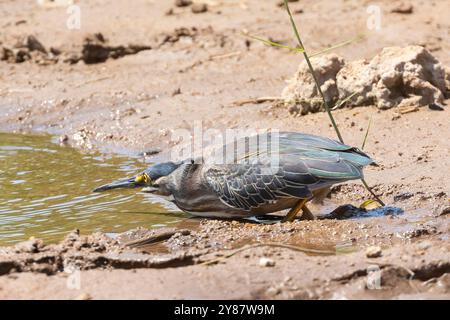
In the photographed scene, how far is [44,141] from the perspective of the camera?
412 inches

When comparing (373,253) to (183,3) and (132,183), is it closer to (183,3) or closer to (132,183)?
(132,183)

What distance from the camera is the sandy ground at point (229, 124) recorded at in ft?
17.3

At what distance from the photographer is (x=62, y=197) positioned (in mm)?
8180

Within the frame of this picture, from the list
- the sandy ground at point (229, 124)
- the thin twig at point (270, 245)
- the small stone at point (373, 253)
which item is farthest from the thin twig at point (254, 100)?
the small stone at point (373, 253)

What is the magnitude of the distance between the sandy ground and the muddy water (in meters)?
0.56

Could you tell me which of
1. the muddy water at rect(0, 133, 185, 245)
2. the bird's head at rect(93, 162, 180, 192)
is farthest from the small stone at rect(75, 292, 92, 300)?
the bird's head at rect(93, 162, 180, 192)

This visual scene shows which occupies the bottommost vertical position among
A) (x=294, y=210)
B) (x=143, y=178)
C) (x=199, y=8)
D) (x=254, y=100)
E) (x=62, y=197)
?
(x=62, y=197)

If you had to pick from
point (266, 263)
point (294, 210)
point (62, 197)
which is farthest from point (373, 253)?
point (62, 197)

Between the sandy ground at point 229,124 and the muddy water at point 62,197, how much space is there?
1.85 ft

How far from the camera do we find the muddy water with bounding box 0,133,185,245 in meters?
7.29

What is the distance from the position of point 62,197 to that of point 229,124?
2334 millimetres

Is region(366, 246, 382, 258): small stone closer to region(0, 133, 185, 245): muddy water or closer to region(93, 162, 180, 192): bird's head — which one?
region(0, 133, 185, 245): muddy water

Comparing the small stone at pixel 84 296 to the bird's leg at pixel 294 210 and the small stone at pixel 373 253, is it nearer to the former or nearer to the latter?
the small stone at pixel 373 253

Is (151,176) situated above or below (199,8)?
below
